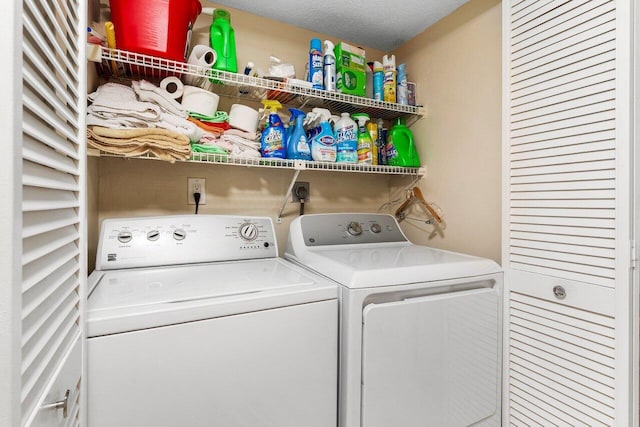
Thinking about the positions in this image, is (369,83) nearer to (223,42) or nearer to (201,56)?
(223,42)

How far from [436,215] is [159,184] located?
1.58 m

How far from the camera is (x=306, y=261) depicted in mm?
1539

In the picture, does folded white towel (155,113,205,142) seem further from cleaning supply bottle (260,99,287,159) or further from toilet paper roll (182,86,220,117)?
cleaning supply bottle (260,99,287,159)

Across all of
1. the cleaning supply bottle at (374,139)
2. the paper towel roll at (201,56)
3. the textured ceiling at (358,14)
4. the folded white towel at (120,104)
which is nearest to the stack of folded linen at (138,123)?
the folded white towel at (120,104)

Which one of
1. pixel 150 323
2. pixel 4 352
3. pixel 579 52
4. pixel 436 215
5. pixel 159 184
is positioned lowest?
pixel 150 323

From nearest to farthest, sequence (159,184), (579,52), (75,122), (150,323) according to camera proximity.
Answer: (75,122)
(150,323)
(579,52)
(159,184)

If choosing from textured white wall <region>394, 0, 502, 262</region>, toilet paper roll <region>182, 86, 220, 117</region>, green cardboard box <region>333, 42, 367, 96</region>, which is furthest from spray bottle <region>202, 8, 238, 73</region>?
textured white wall <region>394, 0, 502, 262</region>

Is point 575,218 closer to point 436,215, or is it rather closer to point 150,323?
point 436,215

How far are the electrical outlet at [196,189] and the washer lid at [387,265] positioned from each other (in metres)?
0.61

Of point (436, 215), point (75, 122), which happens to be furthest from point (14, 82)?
point (436, 215)

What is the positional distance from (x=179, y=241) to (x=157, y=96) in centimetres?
67

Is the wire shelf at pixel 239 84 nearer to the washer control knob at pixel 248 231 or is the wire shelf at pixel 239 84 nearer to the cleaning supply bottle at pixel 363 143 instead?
the cleaning supply bottle at pixel 363 143

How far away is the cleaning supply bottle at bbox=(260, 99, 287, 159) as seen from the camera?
67.7 inches

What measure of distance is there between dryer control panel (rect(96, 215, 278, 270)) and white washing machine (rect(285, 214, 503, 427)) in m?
0.29
